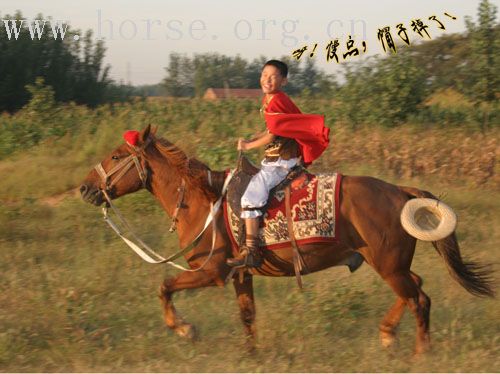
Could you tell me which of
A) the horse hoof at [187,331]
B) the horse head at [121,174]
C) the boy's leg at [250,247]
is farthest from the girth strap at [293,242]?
the horse head at [121,174]

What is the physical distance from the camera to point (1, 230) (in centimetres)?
891

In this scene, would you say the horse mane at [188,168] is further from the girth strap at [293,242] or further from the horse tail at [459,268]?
the horse tail at [459,268]

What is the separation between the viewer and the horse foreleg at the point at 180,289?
5.63m

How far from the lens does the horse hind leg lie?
552 cm

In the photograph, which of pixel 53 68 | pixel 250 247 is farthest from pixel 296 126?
pixel 53 68

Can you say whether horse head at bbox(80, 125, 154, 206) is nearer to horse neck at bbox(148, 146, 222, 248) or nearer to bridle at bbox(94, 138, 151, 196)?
bridle at bbox(94, 138, 151, 196)

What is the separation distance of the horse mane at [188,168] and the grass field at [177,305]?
1.32 meters

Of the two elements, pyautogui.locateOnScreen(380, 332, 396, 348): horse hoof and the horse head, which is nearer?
pyautogui.locateOnScreen(380, 332, 396, 348): horse hoof

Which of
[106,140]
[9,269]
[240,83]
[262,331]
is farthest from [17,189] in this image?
[240,83]

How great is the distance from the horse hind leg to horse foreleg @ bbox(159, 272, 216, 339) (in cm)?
150

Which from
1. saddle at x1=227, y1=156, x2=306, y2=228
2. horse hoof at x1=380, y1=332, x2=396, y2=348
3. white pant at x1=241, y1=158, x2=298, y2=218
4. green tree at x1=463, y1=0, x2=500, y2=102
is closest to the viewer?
white pant at x1=241, y1=158, x2=298, y2=218

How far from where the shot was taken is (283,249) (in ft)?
18.3

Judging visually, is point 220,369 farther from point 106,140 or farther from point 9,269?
point 106,140

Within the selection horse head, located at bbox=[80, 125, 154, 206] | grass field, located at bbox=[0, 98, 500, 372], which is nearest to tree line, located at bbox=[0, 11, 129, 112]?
grass field, located at bbox=[0, 98, 500, 372]
